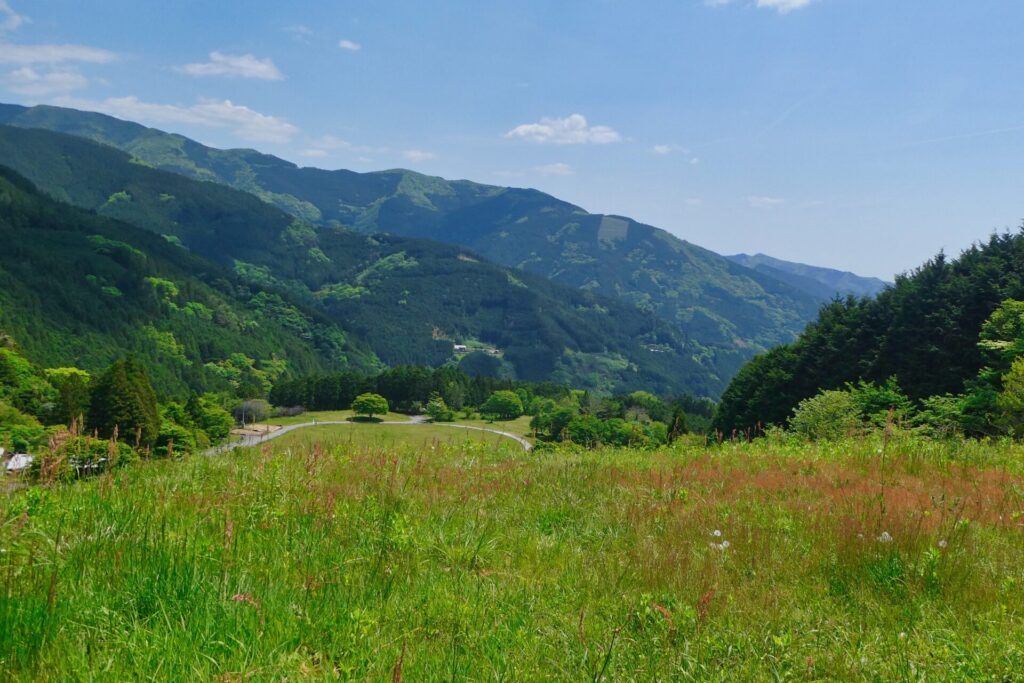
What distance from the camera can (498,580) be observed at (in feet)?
15.4

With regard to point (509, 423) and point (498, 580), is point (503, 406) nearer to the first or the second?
point (509, 423)

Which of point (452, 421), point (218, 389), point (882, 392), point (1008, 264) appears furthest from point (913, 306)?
point (218, 389)

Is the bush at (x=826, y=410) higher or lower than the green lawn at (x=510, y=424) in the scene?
higher

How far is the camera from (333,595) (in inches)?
155

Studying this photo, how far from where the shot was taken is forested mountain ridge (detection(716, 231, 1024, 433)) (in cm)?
5353

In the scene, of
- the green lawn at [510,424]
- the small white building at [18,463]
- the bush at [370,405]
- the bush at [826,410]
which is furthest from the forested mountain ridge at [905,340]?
the bush at [370,405]

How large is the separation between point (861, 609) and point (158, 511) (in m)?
6.09

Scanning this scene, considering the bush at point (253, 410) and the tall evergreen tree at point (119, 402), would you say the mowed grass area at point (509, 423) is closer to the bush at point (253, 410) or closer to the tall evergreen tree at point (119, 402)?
the bush at point (253, 410)

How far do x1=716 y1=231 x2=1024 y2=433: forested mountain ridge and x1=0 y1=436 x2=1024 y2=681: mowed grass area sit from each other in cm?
4453

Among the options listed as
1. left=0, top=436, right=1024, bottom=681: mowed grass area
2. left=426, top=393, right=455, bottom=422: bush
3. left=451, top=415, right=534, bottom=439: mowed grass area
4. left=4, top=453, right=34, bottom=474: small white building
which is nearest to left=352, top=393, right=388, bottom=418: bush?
left=426, top=393, right=455, bottom=422: bush

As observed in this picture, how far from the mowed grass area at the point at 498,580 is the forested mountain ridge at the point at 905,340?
44532 millimetres

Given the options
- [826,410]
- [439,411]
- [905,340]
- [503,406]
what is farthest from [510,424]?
[826,410]

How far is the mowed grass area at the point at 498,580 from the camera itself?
321 centimetres

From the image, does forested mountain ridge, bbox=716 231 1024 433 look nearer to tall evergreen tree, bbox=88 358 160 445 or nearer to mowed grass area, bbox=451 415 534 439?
tall evergreen tree, bbox=88 358 160 445
